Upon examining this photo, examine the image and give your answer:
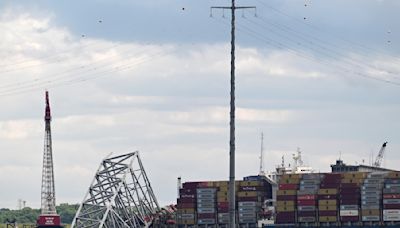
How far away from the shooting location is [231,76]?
103 meters

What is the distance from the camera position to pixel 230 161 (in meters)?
101

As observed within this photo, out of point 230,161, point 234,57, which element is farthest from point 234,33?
point 230,161

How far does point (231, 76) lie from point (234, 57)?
1.50 m

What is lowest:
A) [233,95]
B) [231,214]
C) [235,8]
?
[231,214]

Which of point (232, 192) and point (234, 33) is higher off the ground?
point (234, 33)

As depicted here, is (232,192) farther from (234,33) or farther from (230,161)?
(234,33)

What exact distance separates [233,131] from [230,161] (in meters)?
2.28

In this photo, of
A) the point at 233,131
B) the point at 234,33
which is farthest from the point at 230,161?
the point at 234,33

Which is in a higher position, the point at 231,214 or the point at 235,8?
the point at 235,8

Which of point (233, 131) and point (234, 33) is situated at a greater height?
point (234, 33)

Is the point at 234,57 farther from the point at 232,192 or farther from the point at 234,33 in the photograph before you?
the point at 232,192

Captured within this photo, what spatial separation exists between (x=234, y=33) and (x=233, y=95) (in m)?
4.89

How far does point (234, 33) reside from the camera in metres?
A: 103

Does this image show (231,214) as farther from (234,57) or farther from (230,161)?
(234,57)
